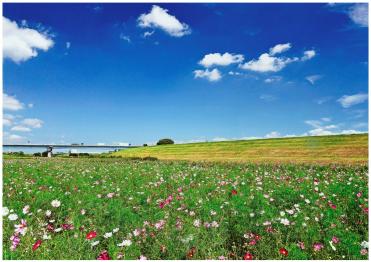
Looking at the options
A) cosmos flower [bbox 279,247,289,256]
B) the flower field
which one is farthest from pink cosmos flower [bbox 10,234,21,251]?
cosmos flower [bbox 279,247,289,256]

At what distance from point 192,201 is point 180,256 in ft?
8.96

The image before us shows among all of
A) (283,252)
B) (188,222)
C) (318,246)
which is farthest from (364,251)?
(188,222)

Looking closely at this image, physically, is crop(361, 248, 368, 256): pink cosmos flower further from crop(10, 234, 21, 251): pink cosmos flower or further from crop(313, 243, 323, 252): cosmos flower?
crop(10, 234, 21, 251): pink cosmos flower

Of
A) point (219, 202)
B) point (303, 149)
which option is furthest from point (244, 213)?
point (303, 149)

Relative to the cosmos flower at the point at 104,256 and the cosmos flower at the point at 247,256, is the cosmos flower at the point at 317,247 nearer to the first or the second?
the cosmos flower at the point at 247,256

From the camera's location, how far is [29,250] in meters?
5.21

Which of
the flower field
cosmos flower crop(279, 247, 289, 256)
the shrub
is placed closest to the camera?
cosmos flower crop(279, 247, 289, 256)

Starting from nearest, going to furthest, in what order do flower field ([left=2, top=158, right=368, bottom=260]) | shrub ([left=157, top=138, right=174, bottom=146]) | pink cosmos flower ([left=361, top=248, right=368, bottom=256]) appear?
pink cosmos flower ([left=361, top=248, right=368, bottom=256]), flower field ([left=2, top=158, right=368, bottom=260]), shrub ([left=157, top=138, right=174, bottom=146])

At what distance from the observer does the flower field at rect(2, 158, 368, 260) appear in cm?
525

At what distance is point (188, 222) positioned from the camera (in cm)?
641

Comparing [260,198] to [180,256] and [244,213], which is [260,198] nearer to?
[244,213]

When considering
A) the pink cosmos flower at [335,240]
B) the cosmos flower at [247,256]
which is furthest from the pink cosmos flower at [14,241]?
the pink cosmos flower at [335,240]

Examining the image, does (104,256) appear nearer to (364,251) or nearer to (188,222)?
(188,222)

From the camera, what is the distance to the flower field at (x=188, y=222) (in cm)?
525
